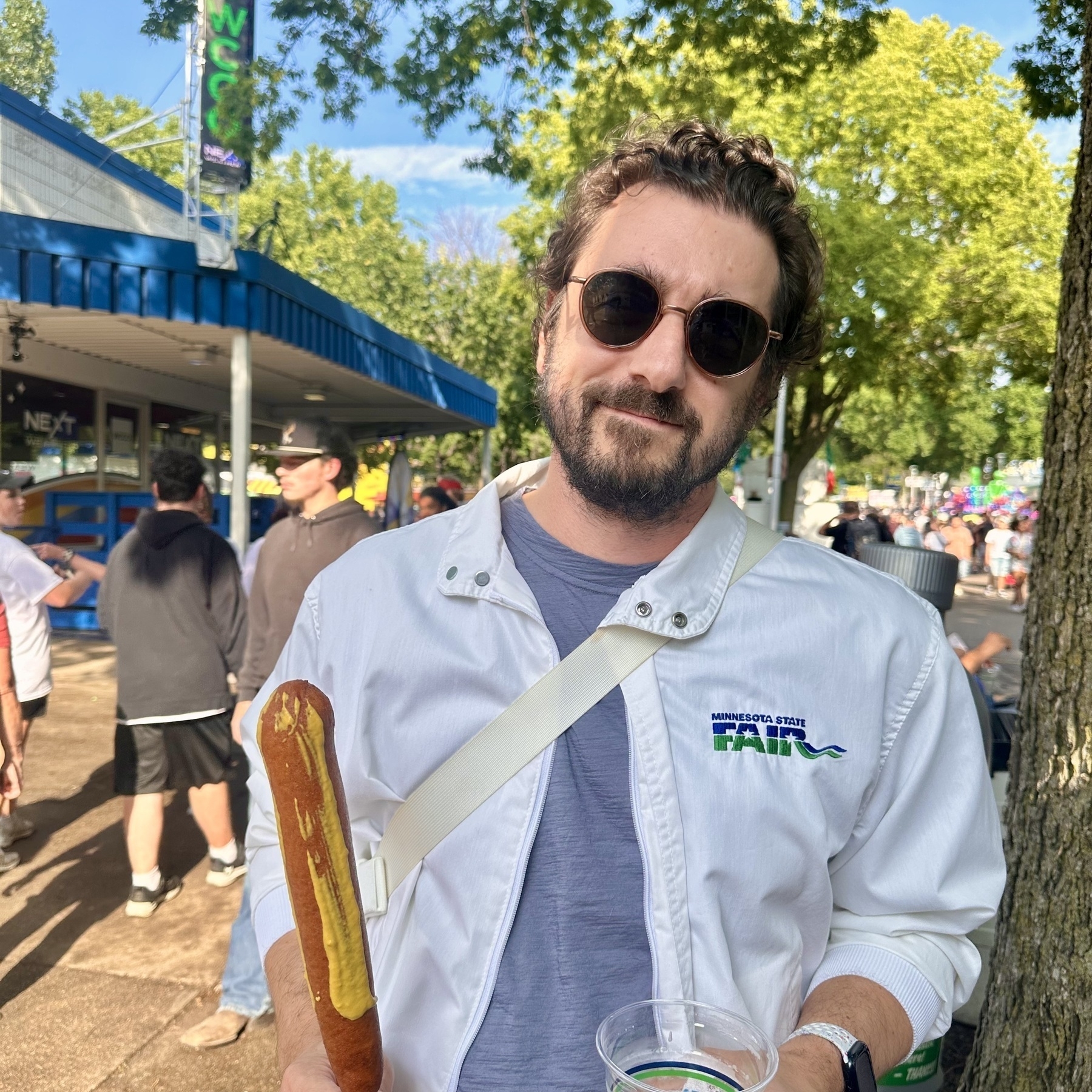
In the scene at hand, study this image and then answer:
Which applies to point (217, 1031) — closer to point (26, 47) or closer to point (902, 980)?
point (902, 980)

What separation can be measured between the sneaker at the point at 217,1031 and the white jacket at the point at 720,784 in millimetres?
2832

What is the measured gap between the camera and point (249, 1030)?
4.05 m

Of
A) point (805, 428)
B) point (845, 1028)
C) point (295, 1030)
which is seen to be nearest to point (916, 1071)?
point (845, 1028)

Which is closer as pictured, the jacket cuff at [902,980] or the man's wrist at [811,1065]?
the man's wrist at [811,1065]

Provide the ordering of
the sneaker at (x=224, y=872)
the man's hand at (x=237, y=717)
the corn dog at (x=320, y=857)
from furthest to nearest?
the sneaker at (x=224, y=872)
the man's hand at (x=237, y=717)
the corn dog at (x=320, y=857)

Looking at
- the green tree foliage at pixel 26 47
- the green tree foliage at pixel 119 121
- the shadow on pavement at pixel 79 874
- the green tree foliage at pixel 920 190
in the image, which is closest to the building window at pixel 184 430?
the green tree foliage at pixel 119 121

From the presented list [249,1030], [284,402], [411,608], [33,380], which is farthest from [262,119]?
[284,402]

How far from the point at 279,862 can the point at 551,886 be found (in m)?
0.46

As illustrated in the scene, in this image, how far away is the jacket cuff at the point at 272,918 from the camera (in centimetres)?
152

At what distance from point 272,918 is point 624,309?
3.62ft

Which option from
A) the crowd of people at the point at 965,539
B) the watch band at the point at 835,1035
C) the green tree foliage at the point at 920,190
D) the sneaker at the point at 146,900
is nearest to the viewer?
the watch band at the point at 835,1035

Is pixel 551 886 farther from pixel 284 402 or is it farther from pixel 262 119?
pixel 284 402

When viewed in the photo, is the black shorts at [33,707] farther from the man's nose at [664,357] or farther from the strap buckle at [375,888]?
the man's nose at [664,357]

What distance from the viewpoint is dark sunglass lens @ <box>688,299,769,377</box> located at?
62.3 inches
